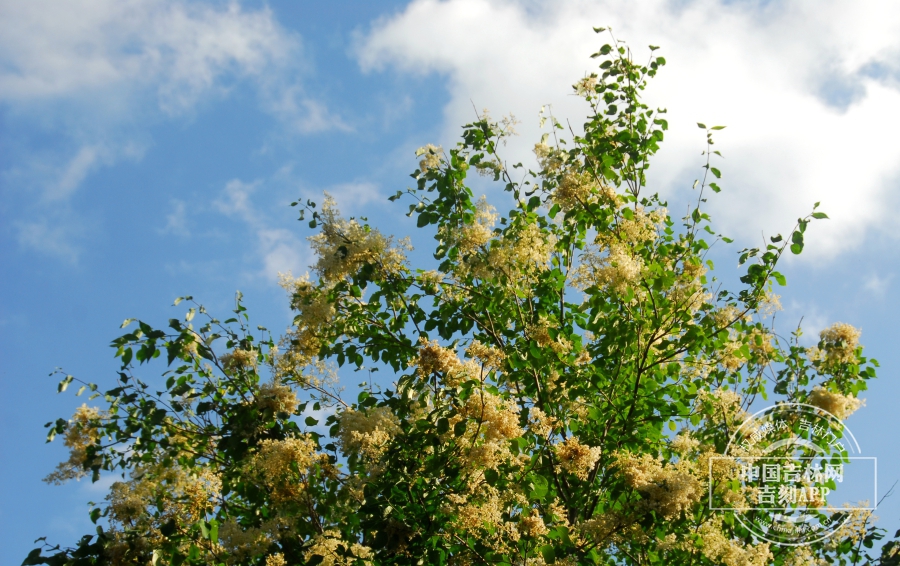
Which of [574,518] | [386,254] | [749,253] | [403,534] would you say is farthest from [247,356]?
[749,253]

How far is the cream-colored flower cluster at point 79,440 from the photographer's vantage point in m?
5.29

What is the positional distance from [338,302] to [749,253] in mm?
3564

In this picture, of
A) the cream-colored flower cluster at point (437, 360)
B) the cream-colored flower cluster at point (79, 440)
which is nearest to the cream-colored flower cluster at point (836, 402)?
the cream-colored flower cluster at point (437, 360)

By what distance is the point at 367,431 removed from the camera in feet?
15.2

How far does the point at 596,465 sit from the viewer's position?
245 inches

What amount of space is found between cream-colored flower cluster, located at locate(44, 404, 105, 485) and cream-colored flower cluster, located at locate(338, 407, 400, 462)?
6.30 ft

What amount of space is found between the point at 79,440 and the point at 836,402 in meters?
5.65

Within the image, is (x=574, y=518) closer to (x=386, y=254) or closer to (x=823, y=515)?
(x=823, y=515)

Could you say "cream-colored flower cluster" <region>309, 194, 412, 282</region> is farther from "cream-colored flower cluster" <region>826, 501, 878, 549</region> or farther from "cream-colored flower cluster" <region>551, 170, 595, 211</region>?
"cream-colored flower cluster" <region>826, 501, 878, 549</region>

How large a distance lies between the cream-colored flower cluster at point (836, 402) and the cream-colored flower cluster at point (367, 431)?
Result: 3528 mm

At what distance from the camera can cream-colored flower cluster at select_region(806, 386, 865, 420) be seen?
601 cm

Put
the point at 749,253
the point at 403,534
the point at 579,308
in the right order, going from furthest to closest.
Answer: the point at 579,308, the point at 749,253, the point at 403,534

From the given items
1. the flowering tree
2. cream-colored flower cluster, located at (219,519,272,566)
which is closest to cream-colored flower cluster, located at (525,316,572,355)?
the flowering tree

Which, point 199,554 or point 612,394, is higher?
point 612,394
